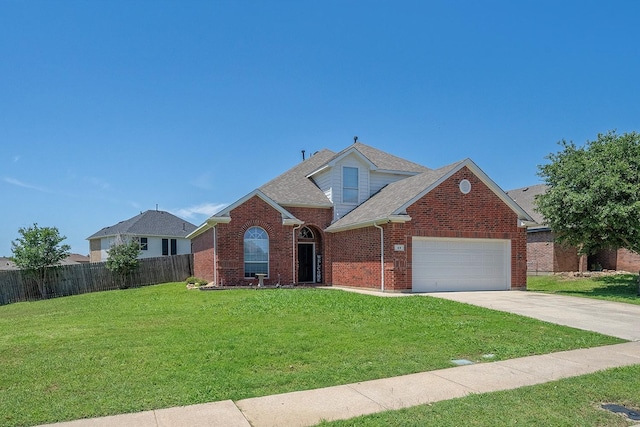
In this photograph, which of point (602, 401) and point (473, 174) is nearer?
point (602, 401)

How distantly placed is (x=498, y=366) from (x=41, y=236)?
83.4ft

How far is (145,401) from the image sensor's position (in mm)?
5324

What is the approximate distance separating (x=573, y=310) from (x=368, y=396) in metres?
9.62

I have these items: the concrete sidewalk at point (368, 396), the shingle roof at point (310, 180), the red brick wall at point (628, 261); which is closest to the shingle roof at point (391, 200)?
the shingle roof at point (310, 180)

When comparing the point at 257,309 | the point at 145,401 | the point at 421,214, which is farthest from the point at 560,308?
the point at 145,401

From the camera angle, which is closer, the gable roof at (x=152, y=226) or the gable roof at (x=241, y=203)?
the gable roof at (x=241, y=203)

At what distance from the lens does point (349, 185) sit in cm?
2330

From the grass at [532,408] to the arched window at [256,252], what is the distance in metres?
15.8

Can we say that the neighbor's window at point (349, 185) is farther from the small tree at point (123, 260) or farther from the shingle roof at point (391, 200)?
the small tree at point (123, 260)

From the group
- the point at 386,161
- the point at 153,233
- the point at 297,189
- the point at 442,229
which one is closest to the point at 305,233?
the point at 297,189

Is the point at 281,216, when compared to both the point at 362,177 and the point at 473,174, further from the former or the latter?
the point at 473,174

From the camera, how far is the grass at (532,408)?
481 centimetres

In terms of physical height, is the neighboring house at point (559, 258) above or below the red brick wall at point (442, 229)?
below

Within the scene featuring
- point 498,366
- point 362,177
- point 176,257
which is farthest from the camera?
point 176,257
